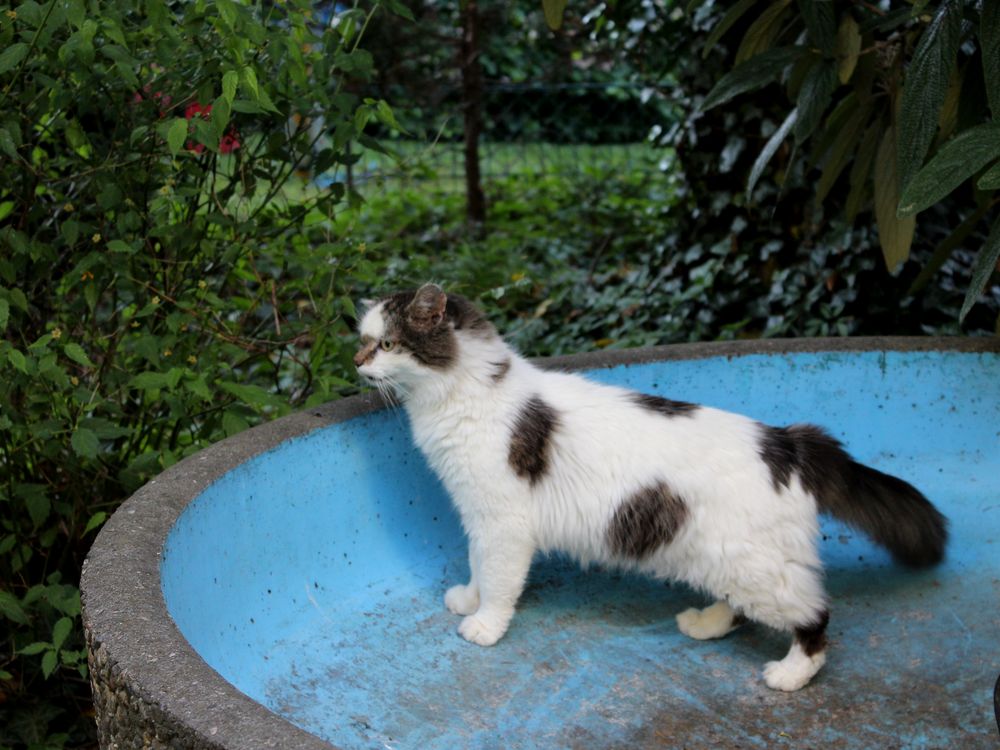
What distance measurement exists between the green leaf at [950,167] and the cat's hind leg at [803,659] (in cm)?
90

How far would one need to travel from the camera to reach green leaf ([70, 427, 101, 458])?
2.59m

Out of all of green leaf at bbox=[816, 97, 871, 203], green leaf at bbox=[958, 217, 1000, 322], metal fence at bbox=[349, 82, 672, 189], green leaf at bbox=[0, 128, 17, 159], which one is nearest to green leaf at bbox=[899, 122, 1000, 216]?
green leaf at bbox=[958, 217, 1000, 322]

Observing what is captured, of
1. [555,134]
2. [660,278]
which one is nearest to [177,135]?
[660,278]

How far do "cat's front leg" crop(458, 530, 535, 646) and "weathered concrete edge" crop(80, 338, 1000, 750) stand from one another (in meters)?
0.59

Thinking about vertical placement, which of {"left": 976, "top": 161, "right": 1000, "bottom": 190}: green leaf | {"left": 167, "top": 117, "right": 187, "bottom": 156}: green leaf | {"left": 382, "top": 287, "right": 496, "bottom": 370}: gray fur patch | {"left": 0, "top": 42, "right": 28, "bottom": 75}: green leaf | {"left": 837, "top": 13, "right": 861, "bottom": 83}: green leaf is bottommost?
{"left": 382, "top": 287, "right": 496, "bottom": 370}: gray fur patch

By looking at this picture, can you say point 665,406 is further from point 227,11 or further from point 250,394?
point 227,11

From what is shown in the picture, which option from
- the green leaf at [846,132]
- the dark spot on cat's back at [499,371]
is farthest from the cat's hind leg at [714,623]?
the green leaf at [846,132]

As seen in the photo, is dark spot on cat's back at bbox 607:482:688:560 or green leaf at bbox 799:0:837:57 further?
green leaf at bbox 799:0:837:57

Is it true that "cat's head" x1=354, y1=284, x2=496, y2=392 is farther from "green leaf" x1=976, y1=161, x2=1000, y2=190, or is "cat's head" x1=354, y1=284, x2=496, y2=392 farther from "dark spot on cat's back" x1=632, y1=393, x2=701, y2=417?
"green leaf" x1=976, y1=161, x2=1000, y2=190

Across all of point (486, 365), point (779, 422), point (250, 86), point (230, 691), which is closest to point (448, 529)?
point (486, 365)

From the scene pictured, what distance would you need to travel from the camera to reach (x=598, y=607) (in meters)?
2.94

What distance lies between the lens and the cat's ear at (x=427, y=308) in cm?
273

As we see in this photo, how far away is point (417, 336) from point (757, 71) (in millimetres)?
1167

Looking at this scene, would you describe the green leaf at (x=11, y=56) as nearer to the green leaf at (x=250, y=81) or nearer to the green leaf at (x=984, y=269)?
the green leaf at (x=250, y=81)
